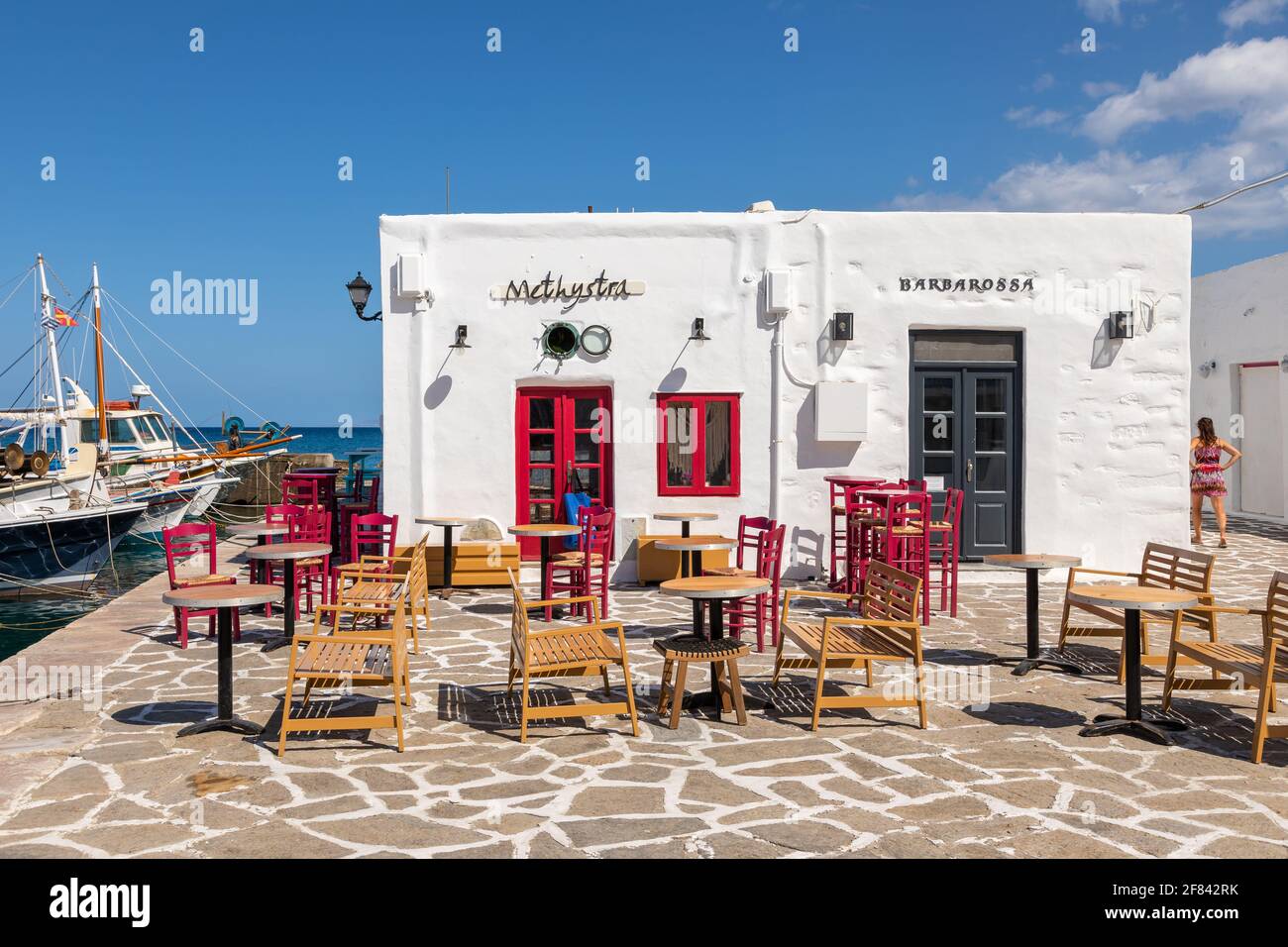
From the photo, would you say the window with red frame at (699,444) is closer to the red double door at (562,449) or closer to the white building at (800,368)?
the white building at (800,368)

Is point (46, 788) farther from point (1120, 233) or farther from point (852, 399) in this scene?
point (1120, 233)

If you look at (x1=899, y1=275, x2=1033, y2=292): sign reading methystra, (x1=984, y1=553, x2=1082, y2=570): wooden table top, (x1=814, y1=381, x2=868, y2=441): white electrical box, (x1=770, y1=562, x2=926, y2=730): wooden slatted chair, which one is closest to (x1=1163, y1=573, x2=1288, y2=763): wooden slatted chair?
(x1=984, y1=553, x2=1082, y2=570): wooden table top

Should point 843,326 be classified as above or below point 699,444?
above

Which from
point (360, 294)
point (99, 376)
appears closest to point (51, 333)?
point (99, 376)

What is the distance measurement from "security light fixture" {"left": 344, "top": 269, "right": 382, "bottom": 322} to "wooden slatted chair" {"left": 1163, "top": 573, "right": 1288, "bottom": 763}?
8683 mm

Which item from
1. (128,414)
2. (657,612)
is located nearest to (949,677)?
Result: (657,612)

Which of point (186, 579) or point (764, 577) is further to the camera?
point (186, 579)

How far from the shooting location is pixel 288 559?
7438 mm

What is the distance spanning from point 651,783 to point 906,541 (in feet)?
15.8

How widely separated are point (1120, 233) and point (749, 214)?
4.17m

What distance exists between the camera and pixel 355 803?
4.43 meters

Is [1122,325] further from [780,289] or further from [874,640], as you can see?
[874,640]

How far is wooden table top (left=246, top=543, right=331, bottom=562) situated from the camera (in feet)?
23.8
